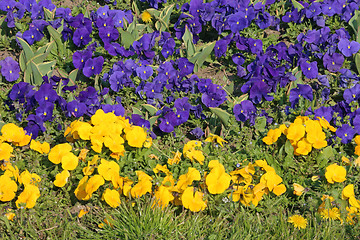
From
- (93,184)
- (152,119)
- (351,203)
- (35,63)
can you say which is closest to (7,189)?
(93,184)

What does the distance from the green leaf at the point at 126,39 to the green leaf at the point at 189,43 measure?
465 mm

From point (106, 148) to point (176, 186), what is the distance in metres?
0.58

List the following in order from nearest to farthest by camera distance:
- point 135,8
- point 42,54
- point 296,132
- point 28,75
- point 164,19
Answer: point 296,132, point 28,75, point 42,54, point 164,19, point 135,8

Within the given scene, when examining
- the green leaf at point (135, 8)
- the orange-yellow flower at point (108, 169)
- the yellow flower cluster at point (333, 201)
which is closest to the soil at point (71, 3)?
the green leaf at point (135, 8)

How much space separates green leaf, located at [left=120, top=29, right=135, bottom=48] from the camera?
13.6ft

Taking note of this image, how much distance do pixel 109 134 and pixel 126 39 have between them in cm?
130

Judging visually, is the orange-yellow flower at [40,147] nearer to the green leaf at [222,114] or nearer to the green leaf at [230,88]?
the green leaf at [222,114]

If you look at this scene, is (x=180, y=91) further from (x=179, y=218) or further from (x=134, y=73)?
(x=179, y=218)

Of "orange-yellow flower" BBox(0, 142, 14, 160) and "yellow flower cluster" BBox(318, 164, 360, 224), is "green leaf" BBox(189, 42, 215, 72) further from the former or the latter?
"orange-yellow flower" BBox(0, 142, 14, 160)

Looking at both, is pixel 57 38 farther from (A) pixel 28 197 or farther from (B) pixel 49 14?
(A) pixel 28 197

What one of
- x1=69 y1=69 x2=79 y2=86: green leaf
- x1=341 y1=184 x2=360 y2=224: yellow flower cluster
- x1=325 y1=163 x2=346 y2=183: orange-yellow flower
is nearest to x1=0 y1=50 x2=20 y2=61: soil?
x1=69 y1=69 x2=79 y2=86: green leaf

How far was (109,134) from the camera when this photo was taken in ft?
10.4

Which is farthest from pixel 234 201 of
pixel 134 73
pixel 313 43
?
pixel 313 43

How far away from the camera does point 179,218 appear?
297cm
